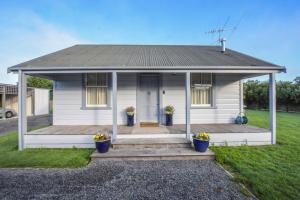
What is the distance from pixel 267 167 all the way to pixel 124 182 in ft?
10.9

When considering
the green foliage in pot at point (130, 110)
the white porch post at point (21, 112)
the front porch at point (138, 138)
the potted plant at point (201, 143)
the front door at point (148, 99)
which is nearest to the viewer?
the potted plant at point (201, 143)

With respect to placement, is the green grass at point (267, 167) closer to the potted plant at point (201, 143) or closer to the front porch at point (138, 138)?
the front porch at point (138, 138)

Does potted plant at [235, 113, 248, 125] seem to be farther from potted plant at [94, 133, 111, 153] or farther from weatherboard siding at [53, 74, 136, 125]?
potted plant at [94, 133, 111, 153]

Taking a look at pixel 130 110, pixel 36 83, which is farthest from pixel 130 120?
pixel 36 83

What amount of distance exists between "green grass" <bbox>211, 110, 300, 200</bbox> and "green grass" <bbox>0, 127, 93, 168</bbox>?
3.77 meters

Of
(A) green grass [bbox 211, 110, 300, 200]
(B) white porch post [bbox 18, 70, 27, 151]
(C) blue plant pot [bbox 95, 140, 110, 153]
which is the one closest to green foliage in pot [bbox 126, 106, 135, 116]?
(C) blue plant pot [bbox 95, 140, 110, 153]

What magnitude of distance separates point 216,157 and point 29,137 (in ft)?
19.1

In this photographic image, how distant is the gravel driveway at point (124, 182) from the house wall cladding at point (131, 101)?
3.09 metres

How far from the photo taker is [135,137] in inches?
199

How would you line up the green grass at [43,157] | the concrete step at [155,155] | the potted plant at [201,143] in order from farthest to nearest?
the potted plant at [201,143], the concrete step at [155,155], the green grass at [43,157]

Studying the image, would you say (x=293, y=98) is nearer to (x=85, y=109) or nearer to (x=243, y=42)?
(x=243, y=42)

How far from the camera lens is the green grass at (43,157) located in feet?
12.4

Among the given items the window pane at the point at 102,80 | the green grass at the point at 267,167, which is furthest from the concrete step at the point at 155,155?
the window pane at the point at 102,80

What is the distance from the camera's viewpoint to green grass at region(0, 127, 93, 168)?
377 cm
